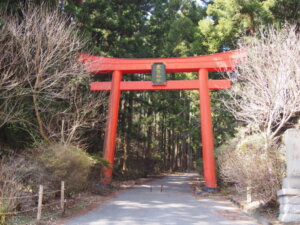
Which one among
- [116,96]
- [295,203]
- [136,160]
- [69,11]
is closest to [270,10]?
[116,96]

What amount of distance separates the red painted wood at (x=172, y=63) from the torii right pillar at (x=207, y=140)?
428 mm

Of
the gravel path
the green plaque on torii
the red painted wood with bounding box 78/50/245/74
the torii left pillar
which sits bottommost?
the gravel path

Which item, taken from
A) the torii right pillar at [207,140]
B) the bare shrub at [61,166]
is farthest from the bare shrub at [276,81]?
the bare shrub at [61,166]

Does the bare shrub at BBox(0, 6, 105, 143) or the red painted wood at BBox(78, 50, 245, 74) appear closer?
the bare shrub at BBox(0, 6, 105, 143)

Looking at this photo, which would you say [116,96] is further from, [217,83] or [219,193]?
A: [219,193]

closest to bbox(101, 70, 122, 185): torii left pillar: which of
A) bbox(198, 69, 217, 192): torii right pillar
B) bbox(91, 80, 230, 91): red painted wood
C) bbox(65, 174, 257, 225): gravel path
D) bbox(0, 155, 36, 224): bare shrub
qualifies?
bbox(91, 80, 230, 91): red painted wood

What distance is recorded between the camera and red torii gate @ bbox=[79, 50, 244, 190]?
40.9ft

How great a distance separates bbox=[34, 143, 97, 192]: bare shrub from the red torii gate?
4.39 m

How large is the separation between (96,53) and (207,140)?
6781mm

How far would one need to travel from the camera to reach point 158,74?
13266mm

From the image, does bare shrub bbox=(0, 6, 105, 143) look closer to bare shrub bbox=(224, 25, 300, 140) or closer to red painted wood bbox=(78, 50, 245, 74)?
red painted wood bbox=(78, 50, 245, 74)

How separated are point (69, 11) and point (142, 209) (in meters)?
8.49

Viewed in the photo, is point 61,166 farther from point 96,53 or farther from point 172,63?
point 96,53

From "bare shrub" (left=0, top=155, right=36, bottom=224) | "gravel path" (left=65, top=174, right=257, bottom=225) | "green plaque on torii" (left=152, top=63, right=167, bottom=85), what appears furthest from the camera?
"green plaque on torii" (left=152, top=63, right=167, bottom=85)
